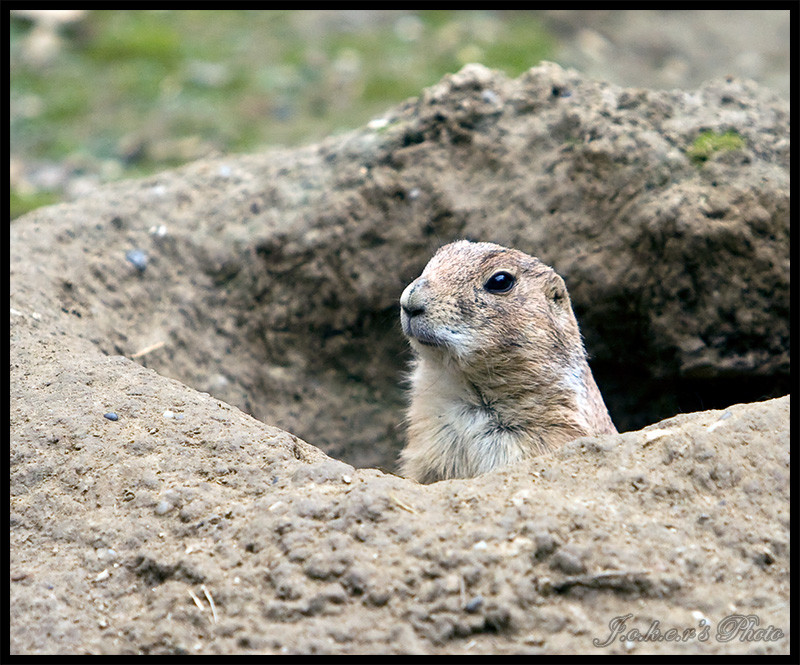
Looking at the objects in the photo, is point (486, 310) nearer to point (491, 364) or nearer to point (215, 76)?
Result: point (491, 364)

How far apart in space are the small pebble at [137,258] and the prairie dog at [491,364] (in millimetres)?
2122

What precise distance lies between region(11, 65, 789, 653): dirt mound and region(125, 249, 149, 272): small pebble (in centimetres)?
2

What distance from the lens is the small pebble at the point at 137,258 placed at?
5836 mm

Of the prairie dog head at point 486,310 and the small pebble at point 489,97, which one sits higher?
the small pebble at point 489,97

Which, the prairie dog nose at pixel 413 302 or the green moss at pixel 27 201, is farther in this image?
the green moss at pixel 27 201

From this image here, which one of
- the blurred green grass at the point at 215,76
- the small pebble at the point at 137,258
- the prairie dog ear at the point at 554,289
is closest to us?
the prairie dog ear at the point at 554,289

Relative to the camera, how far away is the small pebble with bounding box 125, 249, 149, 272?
5836 millimetres

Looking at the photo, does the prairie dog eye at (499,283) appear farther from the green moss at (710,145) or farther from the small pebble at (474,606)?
the small pebble at (474,606)

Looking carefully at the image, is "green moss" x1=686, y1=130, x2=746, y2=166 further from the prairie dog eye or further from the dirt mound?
the prairie dog eye

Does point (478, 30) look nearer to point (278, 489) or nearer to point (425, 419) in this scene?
point (425, 419)

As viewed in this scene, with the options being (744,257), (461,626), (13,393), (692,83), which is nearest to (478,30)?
(692,83)

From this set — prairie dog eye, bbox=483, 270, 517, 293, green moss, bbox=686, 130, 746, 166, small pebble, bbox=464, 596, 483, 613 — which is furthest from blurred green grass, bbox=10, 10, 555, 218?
small pebble, bbox=464, 596, 483, 613

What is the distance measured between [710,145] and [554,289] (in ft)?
6.02

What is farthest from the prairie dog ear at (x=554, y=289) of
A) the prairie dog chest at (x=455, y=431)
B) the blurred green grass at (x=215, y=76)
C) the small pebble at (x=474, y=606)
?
the blurred green grass at (x=215, y=76)
